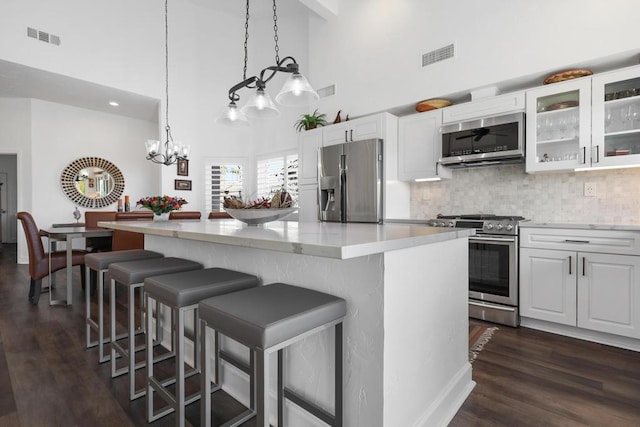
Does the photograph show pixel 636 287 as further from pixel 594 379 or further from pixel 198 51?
pixel 198 51

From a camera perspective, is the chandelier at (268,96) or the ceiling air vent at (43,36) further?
the ceiling air vent at (43,36)

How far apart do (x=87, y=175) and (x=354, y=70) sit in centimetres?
562

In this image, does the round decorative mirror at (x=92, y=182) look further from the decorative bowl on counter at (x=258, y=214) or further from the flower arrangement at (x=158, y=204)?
the decorative bowl on counter at (x=258, y=214)

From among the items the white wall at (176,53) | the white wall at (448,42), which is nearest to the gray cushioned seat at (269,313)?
the white wall at (448,42)

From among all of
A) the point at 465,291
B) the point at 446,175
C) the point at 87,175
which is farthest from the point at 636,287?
the point at 87,175

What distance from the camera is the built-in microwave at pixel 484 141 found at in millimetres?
2975

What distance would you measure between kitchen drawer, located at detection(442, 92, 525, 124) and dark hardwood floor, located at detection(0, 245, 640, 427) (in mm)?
2027

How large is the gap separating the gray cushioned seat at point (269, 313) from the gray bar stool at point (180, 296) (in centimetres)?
21

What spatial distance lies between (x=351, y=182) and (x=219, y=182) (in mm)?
3349

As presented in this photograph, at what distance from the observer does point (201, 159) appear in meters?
6.20

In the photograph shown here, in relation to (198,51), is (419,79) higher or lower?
lower

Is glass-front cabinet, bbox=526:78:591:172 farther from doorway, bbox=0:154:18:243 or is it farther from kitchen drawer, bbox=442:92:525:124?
doorway, bbox=0:154:18:243

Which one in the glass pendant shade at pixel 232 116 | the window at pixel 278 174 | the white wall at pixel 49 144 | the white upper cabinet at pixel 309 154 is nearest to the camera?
the glass pendant shade at pixel 232 116

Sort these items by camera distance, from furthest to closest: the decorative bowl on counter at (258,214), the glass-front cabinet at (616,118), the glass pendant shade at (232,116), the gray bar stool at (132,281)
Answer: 1. the glass pendant shade at (232,116)
2. the glass-front cabinet at (616,118)
3. the decorative bowl on counter at (258,214)
4. the gray bar stool at (132,281)
